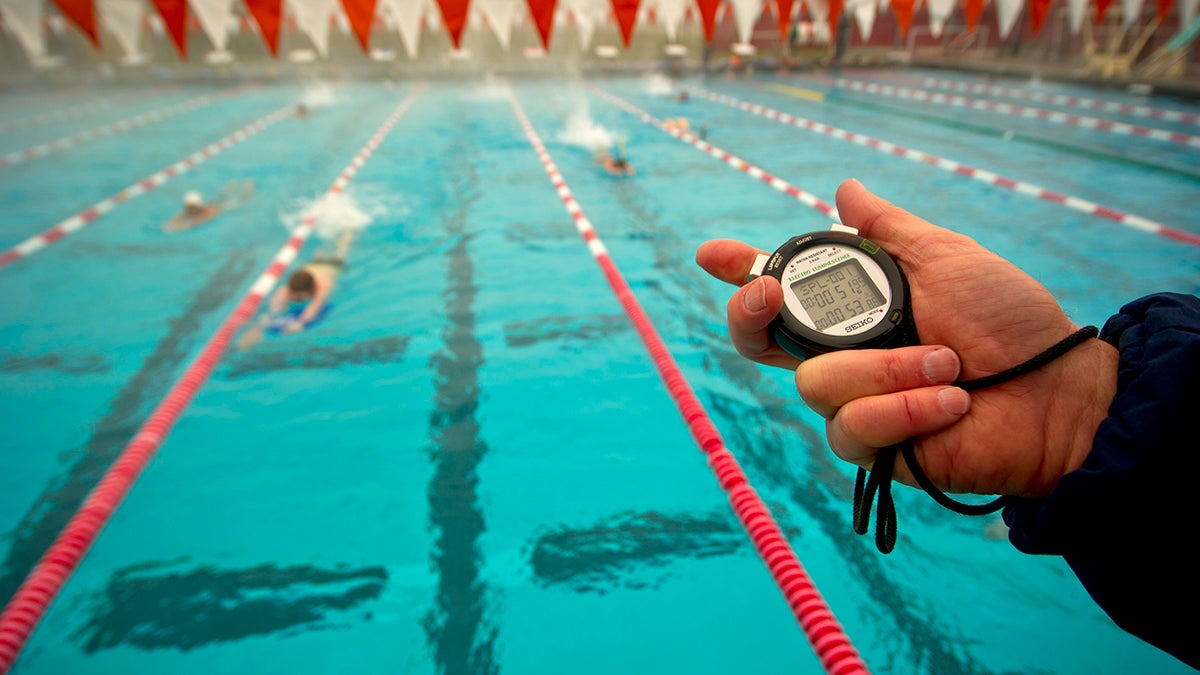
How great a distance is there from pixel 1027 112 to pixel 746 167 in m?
7.58

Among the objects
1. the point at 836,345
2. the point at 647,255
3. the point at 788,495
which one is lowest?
the point at 788,495

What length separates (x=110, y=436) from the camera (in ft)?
12.8

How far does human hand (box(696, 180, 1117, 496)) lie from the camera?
1147 mm

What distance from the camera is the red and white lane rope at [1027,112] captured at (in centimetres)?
1005

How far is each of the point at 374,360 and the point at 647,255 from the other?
9.98 ft

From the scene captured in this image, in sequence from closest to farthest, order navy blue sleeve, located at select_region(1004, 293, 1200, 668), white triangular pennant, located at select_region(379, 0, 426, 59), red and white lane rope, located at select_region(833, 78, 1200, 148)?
1. navy blue sleeve, located at select_region(1004, 293, 1200, 668)
2. red and white lane rope, located at select_region(833, 78, 1200, 148)
3. white triangular pennant, located at select_region(379, 0, 426, 59)

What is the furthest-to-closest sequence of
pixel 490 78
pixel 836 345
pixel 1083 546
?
pixel 490 78 < pixel 836 345 < pixel 1083 546

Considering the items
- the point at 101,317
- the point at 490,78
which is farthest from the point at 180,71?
the point at 101,317

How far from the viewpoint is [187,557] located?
9.87 ft

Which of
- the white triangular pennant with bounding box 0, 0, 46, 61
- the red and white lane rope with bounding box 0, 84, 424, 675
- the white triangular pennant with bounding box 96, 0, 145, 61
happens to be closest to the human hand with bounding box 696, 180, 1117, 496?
the red and white lane rope with bounding box 0, 84, 424, 675

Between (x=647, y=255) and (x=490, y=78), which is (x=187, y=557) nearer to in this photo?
→ (x=647, y=255)

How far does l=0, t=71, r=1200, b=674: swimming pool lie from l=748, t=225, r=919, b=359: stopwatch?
6.19 ft

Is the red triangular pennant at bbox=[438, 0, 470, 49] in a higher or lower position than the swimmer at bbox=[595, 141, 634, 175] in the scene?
higher

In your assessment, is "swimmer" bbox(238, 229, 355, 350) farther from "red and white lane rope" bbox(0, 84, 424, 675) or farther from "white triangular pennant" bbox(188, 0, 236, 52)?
"white triangular pennant" bbox(188, 0, 236, 52)
